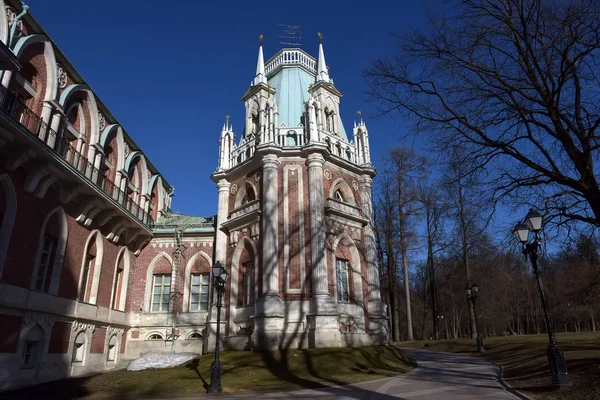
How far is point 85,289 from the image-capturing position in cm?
1909

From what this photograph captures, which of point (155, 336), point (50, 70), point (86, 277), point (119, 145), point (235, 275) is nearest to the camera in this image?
point (50, 70)

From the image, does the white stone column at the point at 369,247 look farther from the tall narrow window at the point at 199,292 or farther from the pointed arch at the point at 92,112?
the pointed arch at the point at 92,112

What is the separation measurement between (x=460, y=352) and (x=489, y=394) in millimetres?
16485

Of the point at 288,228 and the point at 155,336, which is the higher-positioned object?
the point at 288,228

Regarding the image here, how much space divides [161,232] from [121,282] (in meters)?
3.67

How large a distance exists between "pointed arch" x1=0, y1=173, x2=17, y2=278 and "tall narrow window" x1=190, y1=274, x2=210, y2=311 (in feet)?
36.4

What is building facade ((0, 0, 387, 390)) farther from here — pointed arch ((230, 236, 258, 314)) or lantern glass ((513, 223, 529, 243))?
lantern glass ((513, 223, 529, 243))

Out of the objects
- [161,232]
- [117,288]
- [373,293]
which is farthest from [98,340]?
[373,293]

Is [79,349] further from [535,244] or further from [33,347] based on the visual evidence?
[535,244]

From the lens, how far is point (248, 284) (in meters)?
20.9

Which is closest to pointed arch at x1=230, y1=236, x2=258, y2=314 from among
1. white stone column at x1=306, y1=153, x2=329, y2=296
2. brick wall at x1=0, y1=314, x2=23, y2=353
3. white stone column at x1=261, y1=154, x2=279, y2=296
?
white stone column at x1=261, y1=154, x2=279, y2=296

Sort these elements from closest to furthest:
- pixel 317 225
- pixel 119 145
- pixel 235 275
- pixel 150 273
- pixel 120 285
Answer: pixel 317 225 → pixel 235 275 → pixel 120 285 → pixel 119 145 → pixel 150 273

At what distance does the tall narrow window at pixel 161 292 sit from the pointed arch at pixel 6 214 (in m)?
10.7

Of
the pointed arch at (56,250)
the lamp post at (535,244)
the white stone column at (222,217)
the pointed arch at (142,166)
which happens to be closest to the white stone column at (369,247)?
the white stone column at (222,217)
